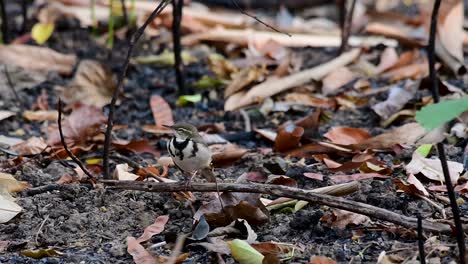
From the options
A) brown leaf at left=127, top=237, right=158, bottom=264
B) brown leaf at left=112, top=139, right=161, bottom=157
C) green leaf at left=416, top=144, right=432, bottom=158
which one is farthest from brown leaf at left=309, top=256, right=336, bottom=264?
brown leaf at left=112, top=139, right=161, bottom=157

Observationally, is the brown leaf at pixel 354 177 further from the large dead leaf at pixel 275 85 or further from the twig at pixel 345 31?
the twig at pixel 345 31

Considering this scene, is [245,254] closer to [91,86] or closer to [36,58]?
[91,86]

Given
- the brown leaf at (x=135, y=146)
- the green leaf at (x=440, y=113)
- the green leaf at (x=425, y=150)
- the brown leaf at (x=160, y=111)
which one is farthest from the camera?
the brown leaf at (x=160, y=111)

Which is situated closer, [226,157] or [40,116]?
[226,157]

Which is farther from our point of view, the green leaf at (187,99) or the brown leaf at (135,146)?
the green leaf at (187,99)

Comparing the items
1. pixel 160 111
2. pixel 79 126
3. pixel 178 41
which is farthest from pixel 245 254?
pixel 178 41

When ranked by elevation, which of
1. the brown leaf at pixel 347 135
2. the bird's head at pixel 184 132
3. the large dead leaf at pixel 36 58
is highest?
the bird's head at pixel 184 132

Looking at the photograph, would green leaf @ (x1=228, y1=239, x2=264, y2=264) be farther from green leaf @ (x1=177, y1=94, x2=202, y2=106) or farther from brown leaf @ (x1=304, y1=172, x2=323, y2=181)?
green leaf @ (x1=177, y1=94, x2=202, y2=106)

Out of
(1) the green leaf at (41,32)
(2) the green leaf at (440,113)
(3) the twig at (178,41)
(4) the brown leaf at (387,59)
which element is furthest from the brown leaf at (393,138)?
(1) the green leaf at (41,32)
